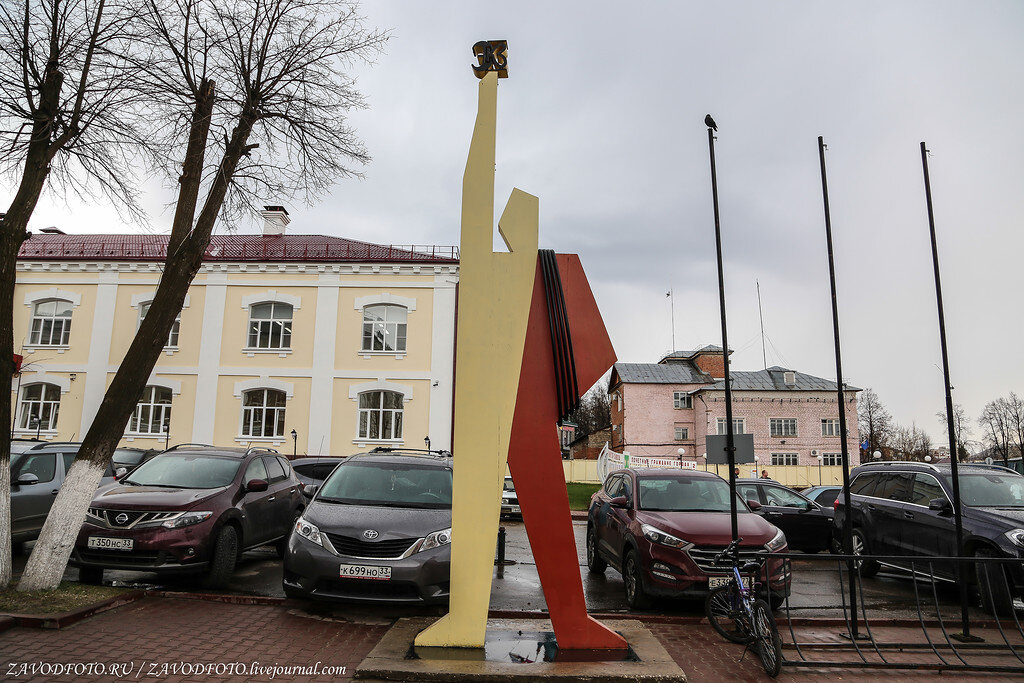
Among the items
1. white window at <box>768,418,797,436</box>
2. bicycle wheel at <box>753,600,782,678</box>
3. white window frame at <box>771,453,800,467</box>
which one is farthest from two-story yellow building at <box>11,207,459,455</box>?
white window at <box>768,418,797,436</box>

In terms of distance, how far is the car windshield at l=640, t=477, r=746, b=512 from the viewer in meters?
8.66

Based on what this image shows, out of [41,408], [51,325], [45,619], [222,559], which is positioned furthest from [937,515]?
[51,325]

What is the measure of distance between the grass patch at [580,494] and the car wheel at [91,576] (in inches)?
663

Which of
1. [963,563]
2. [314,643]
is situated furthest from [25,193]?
[963,563]

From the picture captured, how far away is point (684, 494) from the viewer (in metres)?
8.95

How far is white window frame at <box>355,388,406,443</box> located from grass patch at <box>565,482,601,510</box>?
6507 mm

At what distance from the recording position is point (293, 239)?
91.2ft

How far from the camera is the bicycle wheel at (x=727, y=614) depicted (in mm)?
6203

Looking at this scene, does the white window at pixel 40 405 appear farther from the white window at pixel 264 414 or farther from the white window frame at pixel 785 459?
the white window frame at pixel 785 459

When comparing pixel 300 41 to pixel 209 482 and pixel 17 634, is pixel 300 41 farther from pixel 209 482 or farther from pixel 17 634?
pixel 17 634

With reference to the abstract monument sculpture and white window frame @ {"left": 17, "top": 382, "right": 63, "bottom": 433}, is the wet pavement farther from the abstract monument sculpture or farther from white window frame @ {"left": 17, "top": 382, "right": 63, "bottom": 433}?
white window frame @ {"left": 17, "top": 382, "right": 63, "bottom": 433}

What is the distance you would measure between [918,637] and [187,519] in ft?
26.5

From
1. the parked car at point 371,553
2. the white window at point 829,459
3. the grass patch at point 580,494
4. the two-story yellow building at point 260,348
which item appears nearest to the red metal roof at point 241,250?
the two-story yellow building at point 260,348

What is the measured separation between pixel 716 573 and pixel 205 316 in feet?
74.2
